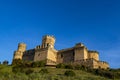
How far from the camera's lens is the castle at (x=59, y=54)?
5422 cm

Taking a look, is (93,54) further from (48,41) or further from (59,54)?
(48,41)

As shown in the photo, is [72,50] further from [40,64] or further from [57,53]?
[40,64]

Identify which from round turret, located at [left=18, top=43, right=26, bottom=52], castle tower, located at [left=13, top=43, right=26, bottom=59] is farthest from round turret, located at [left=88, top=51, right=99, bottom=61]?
round turret, located at [left=18, top=43, right=26, bottom=52]

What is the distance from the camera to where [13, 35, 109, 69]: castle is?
2135 inches

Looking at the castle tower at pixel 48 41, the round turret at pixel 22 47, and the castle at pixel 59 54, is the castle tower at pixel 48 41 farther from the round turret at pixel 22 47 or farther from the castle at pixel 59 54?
the round turret at pixel 22 47

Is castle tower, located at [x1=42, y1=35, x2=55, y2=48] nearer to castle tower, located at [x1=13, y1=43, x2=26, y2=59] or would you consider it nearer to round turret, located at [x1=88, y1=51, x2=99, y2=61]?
castle tower, located at [x1=13, y1=43, x2=26, y2=59]

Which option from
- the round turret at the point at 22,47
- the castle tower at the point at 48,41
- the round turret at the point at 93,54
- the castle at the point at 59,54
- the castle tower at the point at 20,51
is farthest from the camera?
the round turret at the point at 22,47

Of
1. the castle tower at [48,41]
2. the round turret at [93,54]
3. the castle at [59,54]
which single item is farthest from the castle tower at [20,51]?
the round turret at [93,54]

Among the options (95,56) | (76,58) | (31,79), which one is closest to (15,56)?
(76,58)

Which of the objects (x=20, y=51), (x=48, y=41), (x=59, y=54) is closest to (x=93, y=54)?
(x=59, y=54)

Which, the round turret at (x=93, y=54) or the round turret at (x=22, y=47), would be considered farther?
the round turret at (x=22, y=47)

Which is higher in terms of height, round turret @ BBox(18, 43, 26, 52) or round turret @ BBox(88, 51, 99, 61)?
round turret @ BBox(18, 43, 26, 52)

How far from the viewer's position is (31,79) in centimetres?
2734

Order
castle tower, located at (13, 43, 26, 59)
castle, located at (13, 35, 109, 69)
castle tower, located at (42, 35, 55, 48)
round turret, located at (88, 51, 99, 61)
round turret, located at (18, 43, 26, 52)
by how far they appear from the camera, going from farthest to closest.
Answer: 1. round turret, located at (18, 43, 26, 52)
2. castle tower, located at (13, 43, 26, 59)
3. castle tower, located at (42, 35, 55, 48)
4. round turret, located at (88, 51, 99, 61)
5. castle, located at (13, 35, 109, 69)
